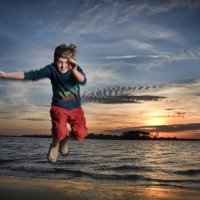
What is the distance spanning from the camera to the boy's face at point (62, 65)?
138 inches

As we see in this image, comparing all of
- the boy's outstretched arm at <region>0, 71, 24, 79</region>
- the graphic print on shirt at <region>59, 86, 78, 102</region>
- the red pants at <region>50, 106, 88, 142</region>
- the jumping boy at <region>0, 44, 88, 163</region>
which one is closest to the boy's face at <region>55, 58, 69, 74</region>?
the jumping boy at <region>0, 44, 88, 163</region>

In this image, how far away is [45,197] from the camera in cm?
1031

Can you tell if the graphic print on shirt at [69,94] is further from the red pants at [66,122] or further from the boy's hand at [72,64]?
the boy's hand at [72,64]

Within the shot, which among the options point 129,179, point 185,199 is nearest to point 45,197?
point 185,199

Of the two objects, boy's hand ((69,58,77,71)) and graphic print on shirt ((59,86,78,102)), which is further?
graphic print on shirt ((59,86,78,102))

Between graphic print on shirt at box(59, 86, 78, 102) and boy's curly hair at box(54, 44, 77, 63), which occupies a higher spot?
boy's curly hair at box(54, 44, 77, 63)

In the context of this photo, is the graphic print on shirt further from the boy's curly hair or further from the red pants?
the boy's curly hair

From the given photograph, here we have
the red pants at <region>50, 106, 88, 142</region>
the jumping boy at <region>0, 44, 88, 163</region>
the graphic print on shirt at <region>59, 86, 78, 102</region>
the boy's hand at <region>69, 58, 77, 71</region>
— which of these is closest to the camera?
the boy's hand at <region>69, 58, 77, 71</region>

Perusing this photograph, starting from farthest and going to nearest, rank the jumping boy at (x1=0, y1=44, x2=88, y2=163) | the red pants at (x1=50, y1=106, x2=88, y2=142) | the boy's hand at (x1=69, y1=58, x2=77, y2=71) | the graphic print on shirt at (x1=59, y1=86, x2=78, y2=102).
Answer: the red pants at (x1=50, y1=106, x2=88, y2=142) < the graphic print on shirt at (x1=59, y1=86, x2=78, y2=102) < the jumping boy at (x1=0, y1=44, x2=88, y2=163) < the boy's hand at (x1=69, y1=58, x2=77, y2=71)

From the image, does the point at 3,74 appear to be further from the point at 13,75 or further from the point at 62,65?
the point at 62,65

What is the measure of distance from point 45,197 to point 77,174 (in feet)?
29.0

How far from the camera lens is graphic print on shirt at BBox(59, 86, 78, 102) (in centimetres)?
387

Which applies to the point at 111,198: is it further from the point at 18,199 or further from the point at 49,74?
the point at 49,74

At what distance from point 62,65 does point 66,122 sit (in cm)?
106
